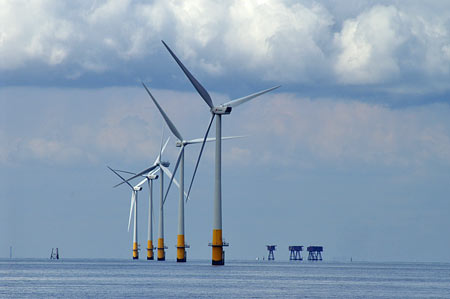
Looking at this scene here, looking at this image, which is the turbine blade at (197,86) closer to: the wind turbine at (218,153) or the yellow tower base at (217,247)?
the wind turbine at (218,153)

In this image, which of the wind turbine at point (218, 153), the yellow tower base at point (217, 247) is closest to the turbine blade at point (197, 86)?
the wind turbine at point (218, 153)

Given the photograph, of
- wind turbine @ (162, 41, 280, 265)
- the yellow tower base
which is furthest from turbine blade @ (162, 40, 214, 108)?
the yellow tower base

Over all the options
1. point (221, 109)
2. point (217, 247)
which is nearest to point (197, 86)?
point (221, 109)

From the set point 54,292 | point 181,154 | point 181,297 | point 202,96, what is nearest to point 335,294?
point 181,297

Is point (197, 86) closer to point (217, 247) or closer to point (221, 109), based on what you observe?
point (221, 109)

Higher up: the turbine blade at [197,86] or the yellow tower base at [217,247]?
the turbine blade at [197,86]

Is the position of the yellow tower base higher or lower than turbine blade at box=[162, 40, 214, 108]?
lower

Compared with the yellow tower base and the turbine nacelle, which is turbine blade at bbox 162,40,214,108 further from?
the yellow tower base

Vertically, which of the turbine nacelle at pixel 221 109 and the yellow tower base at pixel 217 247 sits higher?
the turbine nacelle at pixel 221 109

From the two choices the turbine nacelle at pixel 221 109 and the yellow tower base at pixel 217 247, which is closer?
the yellow tower base at pixel 217 247

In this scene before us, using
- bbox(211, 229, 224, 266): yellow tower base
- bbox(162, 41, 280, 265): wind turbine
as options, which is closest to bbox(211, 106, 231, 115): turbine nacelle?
bbox(162, 41, 280, 265): wind turbine

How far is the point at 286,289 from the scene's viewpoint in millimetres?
124438

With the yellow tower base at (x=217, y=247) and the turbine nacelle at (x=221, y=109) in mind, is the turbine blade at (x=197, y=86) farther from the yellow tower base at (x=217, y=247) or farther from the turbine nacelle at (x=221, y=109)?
the yellow tower base at (x=217, y=247)

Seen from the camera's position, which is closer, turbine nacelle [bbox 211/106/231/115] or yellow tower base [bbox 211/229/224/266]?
yellow tower base [bbox 211/229/224/266]
